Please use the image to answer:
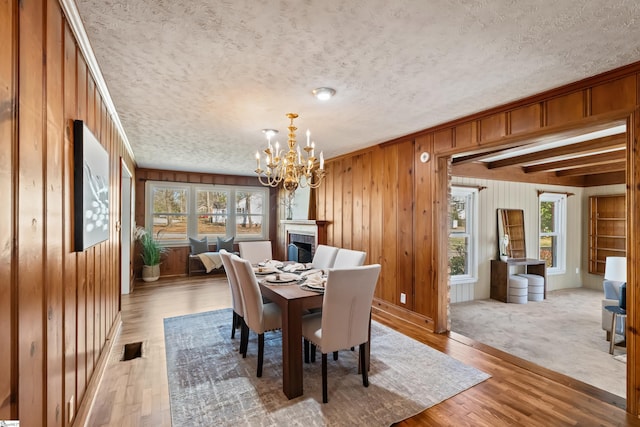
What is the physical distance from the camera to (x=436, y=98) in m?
2.61

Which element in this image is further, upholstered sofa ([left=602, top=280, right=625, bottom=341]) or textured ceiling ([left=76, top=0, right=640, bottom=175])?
upholstered sofa ([left=602, top=280, right=625, bottom=341])

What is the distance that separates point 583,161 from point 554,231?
2117 mm

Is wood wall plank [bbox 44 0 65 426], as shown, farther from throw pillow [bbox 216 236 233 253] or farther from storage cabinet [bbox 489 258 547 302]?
storage cabinet [bbox 489 258 547 302]

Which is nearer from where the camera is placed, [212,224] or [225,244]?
[225,244]

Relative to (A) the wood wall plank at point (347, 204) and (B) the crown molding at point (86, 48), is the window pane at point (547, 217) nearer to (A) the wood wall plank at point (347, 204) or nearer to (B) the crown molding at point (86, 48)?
(A) the wood wall plank at point (347, 204)

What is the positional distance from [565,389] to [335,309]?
75.6 inches

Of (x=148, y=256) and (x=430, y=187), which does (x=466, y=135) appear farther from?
(x=148, y=256)

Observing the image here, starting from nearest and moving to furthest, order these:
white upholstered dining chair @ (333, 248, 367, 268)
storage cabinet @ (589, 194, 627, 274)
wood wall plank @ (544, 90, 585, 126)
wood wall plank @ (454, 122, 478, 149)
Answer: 1. wood wall plank @ (544, 90, 585, 126)
2. wood wall plank @ (454, 122, 478, 149)
3. white upholstered dining chair @ (333, 248, 367, 268)
4. storage cabinet @ (589, 194, 627, 274)

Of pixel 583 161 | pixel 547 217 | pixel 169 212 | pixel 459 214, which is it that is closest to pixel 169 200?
pixel 169 212

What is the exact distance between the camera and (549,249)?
639 centimetres

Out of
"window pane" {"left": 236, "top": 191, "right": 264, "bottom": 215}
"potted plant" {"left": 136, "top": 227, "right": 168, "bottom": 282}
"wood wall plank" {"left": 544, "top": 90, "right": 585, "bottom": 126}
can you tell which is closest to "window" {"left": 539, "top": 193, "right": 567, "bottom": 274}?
"wood wall plank" {"left": 544, "top": 90, "right": 585, "bottom": 126}

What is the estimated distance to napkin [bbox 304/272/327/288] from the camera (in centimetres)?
259

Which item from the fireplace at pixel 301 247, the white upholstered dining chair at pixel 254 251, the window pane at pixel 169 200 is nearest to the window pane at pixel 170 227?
the window pane at pixel 169 200

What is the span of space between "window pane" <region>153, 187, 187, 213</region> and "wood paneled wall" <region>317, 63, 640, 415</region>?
11.4ft
